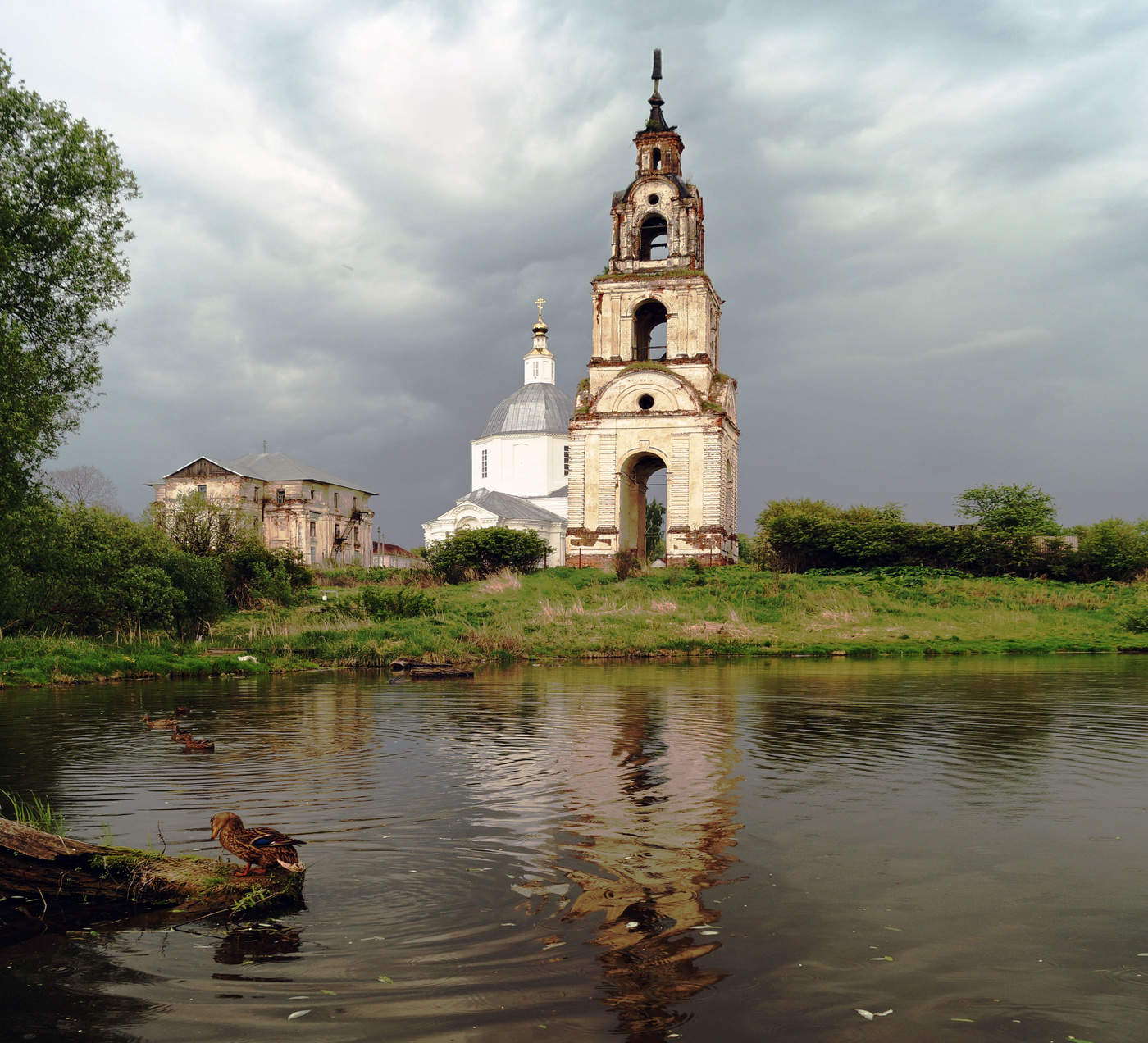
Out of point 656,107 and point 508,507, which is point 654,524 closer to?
point 508,507

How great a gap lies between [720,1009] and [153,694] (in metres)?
16.8

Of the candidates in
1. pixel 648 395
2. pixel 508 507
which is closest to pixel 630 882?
pixel 648 395

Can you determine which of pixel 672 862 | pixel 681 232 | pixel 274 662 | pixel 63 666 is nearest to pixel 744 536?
pixel 681 232

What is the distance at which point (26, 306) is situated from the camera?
20062mm

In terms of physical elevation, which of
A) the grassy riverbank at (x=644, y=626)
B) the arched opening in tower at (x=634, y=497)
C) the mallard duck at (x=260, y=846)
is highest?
the arched opening in tower at (x=634, y=497)

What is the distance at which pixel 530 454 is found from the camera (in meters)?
70.4

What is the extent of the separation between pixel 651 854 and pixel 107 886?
332 cm

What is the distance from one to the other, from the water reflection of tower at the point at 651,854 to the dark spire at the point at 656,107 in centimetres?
4234

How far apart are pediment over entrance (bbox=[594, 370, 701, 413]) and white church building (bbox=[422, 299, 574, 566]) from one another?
61.0ft

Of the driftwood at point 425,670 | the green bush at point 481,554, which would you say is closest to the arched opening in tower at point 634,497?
the green bush at point 481,554

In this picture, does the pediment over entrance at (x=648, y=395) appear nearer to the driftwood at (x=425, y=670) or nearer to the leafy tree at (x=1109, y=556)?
the leafy tree at (x=1109, y=556)

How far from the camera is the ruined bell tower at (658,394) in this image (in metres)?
46.3

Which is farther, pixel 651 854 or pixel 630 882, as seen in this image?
pixel 651 854

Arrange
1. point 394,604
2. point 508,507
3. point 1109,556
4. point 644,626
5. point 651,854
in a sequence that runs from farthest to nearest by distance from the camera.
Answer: point 508,507, point 1109,556, point 394,604, point 644,626, point 651,854
